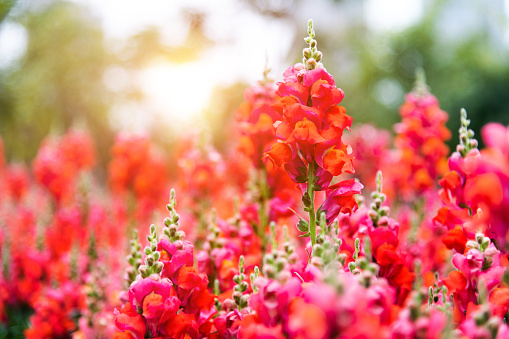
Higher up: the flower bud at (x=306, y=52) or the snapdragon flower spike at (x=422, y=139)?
the flower bud at (x=306, y=52)

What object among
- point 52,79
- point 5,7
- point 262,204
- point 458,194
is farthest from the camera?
point 52,79

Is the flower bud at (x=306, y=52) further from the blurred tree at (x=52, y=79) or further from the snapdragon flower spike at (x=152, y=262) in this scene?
the blurred tree at (x=52, y=79)

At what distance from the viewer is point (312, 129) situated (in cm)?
116

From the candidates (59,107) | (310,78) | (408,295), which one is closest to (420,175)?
(408,295)

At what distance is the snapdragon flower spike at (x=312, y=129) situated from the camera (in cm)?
118

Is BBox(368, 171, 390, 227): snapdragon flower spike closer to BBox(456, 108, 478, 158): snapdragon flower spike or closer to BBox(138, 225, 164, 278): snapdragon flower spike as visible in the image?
BBox(456, 108, 478, 158): snapdragon flower spike

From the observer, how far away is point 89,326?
1.90 meters

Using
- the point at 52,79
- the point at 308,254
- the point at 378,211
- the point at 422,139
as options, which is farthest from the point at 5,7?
the point at 378,211

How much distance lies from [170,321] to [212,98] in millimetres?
11047

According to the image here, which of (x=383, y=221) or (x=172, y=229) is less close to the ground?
(x=383, y=221)

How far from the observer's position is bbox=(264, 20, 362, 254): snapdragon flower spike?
3.86 ft

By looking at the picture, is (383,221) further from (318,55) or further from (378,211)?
(318,55)

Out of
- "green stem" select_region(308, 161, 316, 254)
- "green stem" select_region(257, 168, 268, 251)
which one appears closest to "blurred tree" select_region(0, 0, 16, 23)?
"green stem" select_region(257, 168, 268, 251)

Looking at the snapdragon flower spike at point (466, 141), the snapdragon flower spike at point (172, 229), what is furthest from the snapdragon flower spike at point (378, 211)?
the snapdragon flower spike at point (172, 229)
